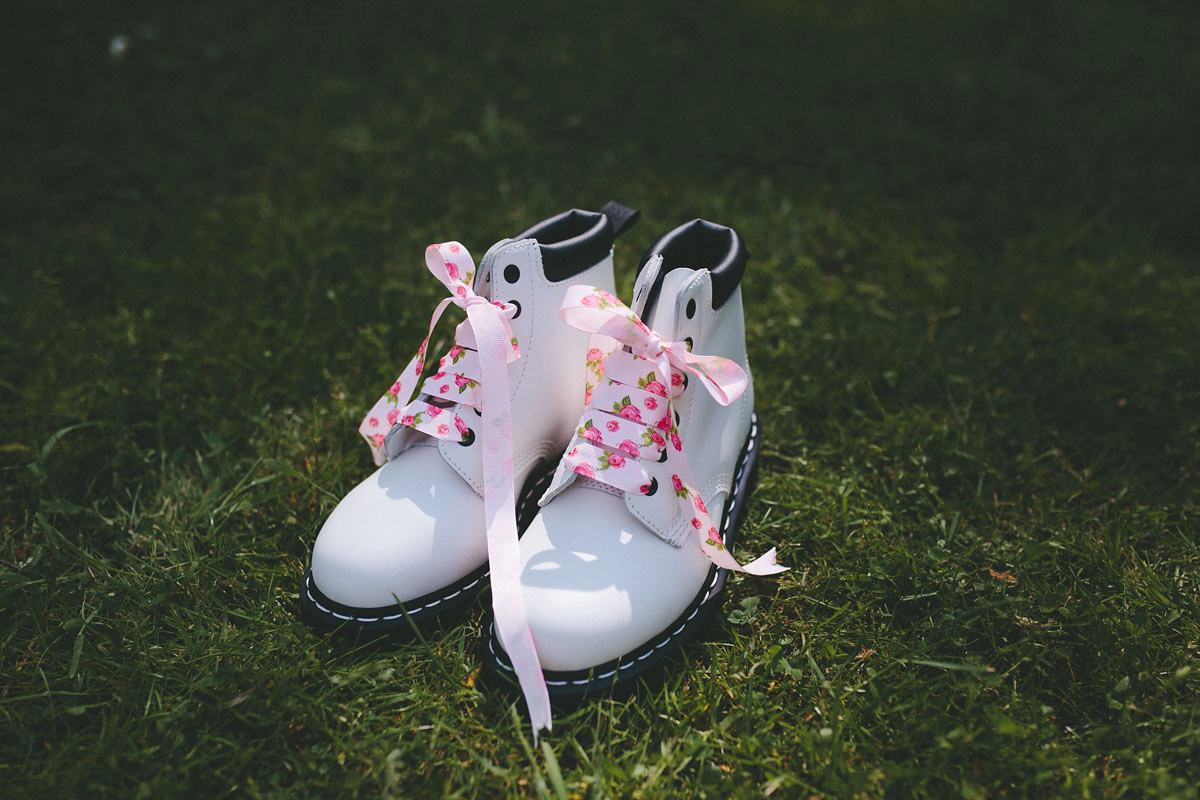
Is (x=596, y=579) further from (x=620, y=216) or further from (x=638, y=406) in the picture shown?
(x=620, y=216)

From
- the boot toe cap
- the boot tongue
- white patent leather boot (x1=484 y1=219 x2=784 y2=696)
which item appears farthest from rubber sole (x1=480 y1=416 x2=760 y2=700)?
the boot tongue

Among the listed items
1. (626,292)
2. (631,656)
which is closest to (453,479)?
(631,656)

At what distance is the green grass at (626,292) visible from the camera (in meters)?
1.71

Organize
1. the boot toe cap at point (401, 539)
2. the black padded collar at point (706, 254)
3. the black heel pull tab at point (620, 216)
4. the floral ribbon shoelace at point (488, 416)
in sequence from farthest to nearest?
the black heel pull tab at point (620, 216) < the black padded collar at point (706, 254) < the boot toe cap at point (401, 539) < the floral ribbon shoelace at point (488, 416)

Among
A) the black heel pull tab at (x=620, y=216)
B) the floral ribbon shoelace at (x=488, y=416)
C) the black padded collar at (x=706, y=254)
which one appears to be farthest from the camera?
the black heel pull tab at (x=620, y=216)

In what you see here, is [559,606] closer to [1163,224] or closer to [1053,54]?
[1163,224]

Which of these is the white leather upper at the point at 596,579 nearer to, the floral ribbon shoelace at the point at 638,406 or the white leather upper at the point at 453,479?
the floral ribbon shoelace at the point at 638,406

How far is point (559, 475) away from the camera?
188 centimetres

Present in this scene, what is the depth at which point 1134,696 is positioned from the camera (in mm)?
1764

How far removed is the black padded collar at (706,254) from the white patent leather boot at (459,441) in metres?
0.18

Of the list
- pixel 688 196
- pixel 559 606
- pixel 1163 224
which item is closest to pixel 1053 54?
pixel 1163 224

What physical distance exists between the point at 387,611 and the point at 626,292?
157cm

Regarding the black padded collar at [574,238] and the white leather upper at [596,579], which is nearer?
the white leather upper at [596,579]

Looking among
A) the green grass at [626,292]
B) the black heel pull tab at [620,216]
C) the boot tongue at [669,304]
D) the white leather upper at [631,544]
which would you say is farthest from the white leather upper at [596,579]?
the black heel pull tab at [620,216]
